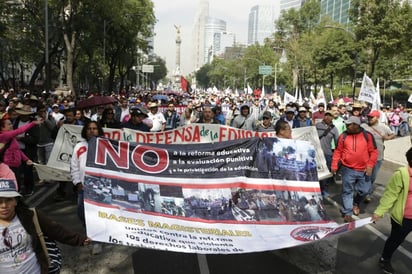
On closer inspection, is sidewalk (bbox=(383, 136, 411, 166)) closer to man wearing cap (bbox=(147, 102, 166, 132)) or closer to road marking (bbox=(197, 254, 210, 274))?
man wearing cap (bbox=(147, 102, 166, 132))

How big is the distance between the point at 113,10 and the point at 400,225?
2748 cm

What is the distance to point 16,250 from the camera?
9.41 feet

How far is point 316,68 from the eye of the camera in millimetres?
48500

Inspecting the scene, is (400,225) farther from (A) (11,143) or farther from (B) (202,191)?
(A) (11,143)

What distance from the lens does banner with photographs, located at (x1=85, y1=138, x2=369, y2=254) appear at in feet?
13.7

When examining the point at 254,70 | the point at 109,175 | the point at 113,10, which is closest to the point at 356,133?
the point at 109,175

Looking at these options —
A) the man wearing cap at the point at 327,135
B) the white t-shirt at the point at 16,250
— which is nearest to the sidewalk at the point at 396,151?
the man wearing cap at the point at 327,135

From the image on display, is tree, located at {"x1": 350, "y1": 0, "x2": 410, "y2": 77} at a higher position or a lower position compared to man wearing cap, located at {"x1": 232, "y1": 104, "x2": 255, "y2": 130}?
higher

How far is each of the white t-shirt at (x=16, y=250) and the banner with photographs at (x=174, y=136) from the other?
15.8 feet

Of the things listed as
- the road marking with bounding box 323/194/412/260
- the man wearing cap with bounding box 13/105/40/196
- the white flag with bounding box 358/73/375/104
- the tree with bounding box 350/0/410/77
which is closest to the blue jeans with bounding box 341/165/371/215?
the road marking with bounding box 323/194/412/260

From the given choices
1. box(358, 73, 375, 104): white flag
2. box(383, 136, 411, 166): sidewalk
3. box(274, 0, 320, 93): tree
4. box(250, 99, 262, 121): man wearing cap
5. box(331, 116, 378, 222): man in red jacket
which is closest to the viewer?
box(331, 116, 378, 222): man in red jacket

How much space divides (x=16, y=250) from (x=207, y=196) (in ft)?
7.36

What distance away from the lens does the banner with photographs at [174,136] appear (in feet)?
25.7

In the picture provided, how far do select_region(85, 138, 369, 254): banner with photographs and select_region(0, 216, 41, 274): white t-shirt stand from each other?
38.5 inches
